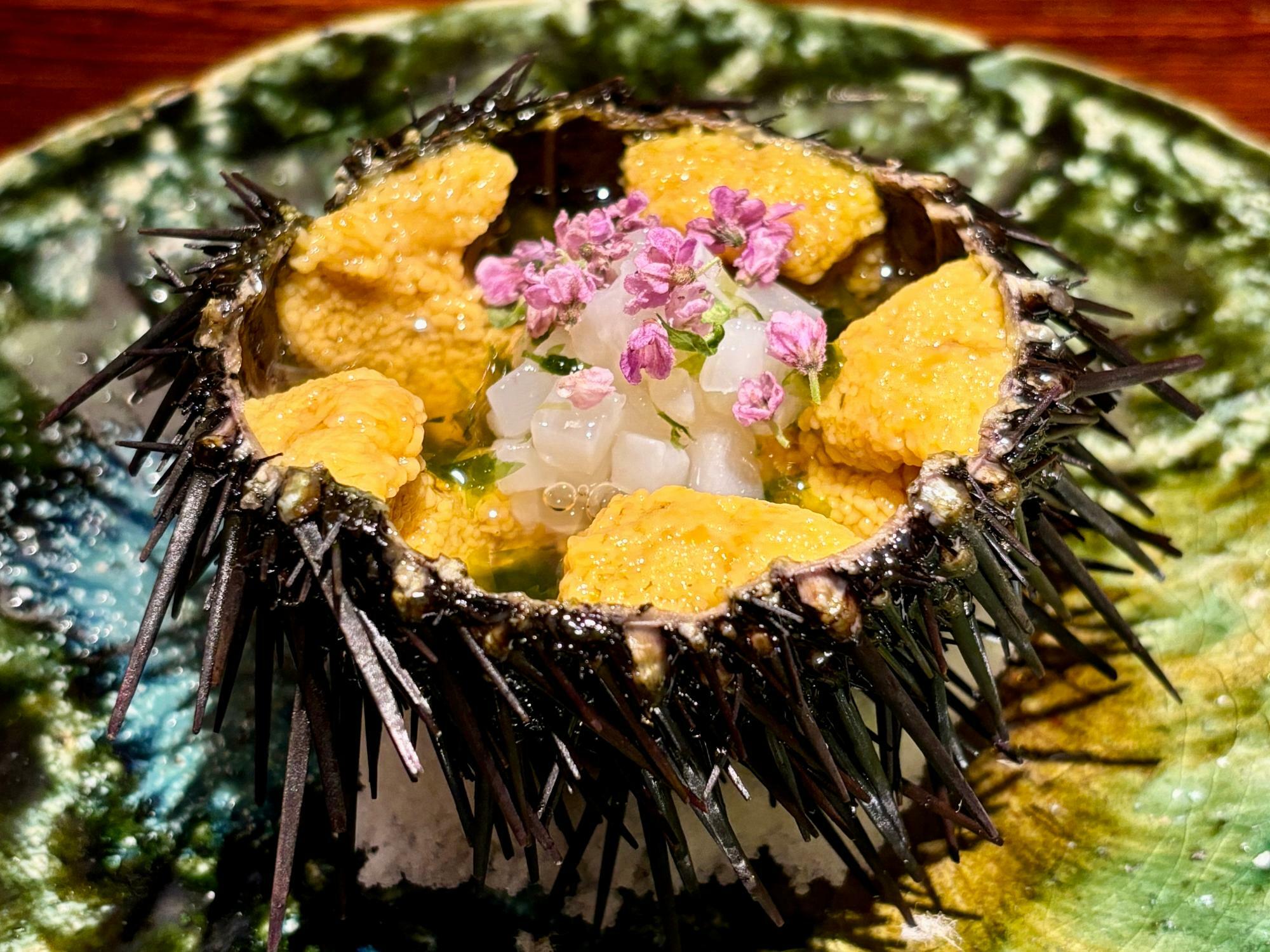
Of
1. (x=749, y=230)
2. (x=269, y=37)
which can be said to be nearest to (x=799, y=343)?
(x=749, y=230)

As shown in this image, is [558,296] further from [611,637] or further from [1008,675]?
[1008,675]

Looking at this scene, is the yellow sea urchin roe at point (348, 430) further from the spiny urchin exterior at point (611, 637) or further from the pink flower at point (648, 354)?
the pink flower at point (648, 354)

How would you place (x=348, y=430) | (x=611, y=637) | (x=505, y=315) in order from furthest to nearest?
(x=505, y=315)
(x=348, y=430)
(x=611, y=637)

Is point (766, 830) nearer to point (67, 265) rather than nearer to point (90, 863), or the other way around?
point (90, 863)


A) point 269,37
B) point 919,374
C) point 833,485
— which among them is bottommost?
point 833,485

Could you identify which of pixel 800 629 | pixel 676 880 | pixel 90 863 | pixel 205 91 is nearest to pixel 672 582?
pixel 800 629

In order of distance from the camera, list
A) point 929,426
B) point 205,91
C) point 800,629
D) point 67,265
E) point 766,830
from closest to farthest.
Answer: point 800,629 → point 929,426 → point 766,830 → point 67,265 → point 205,91

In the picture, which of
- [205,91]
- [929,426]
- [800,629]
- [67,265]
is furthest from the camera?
[205,91]
